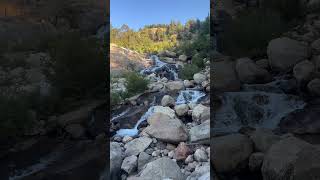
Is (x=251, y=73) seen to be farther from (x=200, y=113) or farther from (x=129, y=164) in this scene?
(x=129, y=164)

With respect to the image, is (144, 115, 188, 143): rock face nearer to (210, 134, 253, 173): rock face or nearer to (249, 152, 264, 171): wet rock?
(210, 134, 253, 173): rock face

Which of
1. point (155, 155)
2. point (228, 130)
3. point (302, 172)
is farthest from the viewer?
point (155, 155)

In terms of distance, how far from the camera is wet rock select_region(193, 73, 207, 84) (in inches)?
108

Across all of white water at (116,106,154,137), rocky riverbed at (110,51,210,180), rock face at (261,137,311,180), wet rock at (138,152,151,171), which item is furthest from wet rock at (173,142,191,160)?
rock face at (261,137,311,180)

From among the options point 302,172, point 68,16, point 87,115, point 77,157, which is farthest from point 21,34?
point 302,172

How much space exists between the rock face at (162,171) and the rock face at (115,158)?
0.54 feet

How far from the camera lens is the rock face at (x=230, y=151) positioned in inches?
80.5

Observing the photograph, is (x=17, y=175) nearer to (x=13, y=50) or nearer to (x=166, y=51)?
(x=13, y=50)

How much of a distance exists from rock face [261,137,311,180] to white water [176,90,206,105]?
2.69 feet

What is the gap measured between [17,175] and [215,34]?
142 centimetres

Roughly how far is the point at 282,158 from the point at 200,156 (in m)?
0.67

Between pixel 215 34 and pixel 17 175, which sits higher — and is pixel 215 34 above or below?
above

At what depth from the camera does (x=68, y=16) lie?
2.23 meters

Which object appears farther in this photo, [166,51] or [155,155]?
[166,51]
